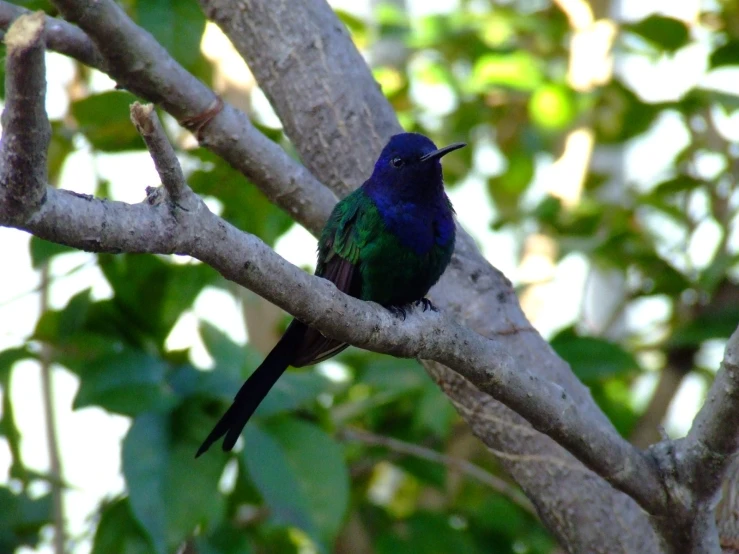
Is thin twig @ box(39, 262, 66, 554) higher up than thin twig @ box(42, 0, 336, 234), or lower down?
lower down

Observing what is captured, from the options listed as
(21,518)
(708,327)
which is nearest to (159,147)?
Answer: (21,518)

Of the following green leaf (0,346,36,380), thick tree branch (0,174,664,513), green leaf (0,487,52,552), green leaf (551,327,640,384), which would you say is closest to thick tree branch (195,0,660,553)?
thick tree branch (0,174,664,513)

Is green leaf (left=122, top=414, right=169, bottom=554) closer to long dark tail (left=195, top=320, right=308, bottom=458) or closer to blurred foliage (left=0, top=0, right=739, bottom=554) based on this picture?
blurred foliage (left=0, top=0, right=739, bottom=554)

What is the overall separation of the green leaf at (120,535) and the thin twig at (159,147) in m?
1.83

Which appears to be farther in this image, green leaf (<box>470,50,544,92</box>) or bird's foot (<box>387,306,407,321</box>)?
green leaf (<box>470,50,544,92</box>)

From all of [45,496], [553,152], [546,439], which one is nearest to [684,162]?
[553,152]

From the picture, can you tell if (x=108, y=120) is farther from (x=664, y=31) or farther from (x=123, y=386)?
(x=664, y=31)

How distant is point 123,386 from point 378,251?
1.00 meters

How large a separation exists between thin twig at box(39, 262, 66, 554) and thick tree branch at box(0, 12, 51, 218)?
6.88ft

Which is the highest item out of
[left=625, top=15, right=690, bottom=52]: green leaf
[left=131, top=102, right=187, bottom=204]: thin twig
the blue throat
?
[left=131, top=102, right=187, bottom=204]: thin twig

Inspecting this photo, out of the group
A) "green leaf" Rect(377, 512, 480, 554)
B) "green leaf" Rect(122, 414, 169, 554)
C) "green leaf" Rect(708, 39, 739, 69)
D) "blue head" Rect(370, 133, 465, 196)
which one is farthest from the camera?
"green leaf" Rect(708, 39, 739, 69)

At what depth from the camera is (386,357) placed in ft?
12.9

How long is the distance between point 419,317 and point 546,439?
826mm

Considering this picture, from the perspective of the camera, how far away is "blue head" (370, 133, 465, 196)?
3064 mm
